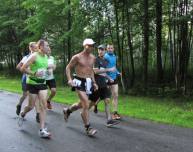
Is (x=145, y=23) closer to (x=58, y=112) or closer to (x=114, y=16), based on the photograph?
(x=114, y=16)

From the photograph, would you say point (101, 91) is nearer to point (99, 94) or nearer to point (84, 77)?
point (99, 94)

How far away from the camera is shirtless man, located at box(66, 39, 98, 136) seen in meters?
9.48

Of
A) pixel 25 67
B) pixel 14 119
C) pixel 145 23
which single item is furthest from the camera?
pixel 145 23

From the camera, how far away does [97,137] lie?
9.38 metres

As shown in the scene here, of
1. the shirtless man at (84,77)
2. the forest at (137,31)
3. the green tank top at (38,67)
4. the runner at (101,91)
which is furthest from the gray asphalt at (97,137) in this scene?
the forest at (137,31)

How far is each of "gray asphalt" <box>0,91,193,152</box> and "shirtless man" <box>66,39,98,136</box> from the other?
16.2 inches

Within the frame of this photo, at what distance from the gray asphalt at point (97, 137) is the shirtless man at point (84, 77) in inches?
16.2

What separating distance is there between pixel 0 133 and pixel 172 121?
450 cm

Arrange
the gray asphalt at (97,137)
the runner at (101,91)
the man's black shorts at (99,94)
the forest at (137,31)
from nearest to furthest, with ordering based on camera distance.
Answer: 1. the gray asphalt at (97,137)
2. the runner at (101,91)
3. the man's black shorts at (99,94)
4. the forest at (137,31)

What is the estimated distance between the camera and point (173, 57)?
2436 centimetres

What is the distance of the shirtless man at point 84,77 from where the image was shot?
9.48 metres

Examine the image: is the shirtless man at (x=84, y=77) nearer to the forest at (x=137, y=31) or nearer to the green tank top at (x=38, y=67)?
the green tank top at (x=38, y=67)

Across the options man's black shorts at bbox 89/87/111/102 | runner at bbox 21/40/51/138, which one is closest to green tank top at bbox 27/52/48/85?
runner at bbox 21/40/51/138

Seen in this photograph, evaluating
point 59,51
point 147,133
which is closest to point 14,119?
point 147,133
